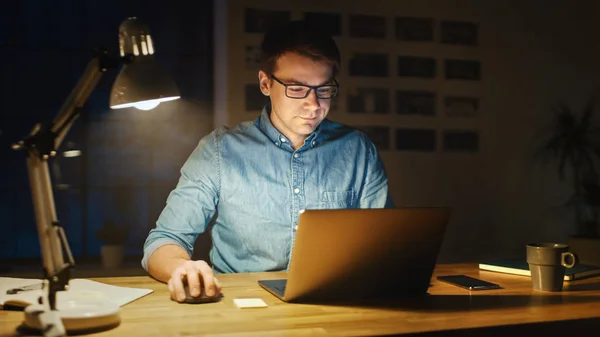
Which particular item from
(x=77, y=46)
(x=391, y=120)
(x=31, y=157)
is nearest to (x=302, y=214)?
(x=31, y=157)

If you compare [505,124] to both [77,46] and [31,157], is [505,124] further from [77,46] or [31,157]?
[31,157]

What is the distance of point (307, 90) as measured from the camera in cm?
188

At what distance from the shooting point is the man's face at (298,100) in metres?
1.90

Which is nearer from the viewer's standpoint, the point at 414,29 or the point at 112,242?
the point at 414,29

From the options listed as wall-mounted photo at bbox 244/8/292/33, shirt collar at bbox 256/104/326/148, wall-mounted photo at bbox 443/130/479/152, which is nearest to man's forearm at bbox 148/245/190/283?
shirt collar at bbox 256/104/326/148

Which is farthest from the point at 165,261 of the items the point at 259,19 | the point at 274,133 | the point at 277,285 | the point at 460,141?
the point at 460,141

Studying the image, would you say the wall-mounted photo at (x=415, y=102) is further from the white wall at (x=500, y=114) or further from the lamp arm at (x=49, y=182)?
the lamp arm at (x=49, y=182)

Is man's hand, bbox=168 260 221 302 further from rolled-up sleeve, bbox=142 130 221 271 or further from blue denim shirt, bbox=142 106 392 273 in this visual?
blue denim shirt, bbox=142 106 392 273

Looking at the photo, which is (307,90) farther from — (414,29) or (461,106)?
(461,106)

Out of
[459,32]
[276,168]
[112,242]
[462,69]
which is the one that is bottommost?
[112,242]

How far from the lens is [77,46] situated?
16.7 feet

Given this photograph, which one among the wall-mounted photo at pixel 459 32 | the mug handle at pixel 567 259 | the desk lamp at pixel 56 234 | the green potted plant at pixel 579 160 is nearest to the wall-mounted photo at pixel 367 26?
the wall-mounted photo at pixel 459 32

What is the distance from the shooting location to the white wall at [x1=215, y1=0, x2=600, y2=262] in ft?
14.1

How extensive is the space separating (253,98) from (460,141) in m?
1.61
